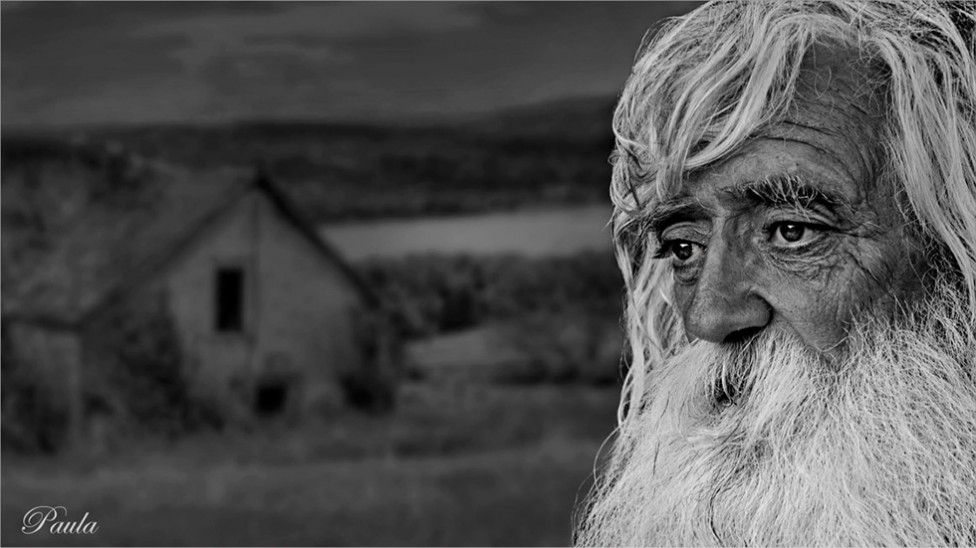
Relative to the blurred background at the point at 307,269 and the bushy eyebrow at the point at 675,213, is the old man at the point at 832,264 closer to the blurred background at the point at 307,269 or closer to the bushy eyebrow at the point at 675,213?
the bushy eyebrow at the point at 675,213

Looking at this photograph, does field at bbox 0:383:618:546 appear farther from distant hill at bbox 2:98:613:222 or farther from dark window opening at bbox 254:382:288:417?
distant hill at bbox 2:98:613:222

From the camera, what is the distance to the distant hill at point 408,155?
4855mm

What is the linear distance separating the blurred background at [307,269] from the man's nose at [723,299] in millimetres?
3267

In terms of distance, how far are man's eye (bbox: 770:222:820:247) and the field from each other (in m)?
3.41

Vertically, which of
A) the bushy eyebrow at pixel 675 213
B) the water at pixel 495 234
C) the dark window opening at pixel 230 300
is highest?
the bushy eyebrow at pixel 675 213

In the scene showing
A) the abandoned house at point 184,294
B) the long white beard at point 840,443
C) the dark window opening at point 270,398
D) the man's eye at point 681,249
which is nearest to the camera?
the long white beard at point 840,443

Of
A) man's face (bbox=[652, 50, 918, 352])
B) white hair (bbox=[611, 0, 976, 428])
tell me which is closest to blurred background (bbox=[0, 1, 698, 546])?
white hair (bbox=[611, 0, 976, 428])

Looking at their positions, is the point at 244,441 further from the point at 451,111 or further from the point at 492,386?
the point at 451,111

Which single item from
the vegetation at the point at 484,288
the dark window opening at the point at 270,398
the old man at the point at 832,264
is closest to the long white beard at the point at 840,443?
the old man at the point at 832,264

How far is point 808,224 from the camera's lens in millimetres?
1540

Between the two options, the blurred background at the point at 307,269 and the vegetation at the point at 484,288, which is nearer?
the blurred background at the point at 307,269

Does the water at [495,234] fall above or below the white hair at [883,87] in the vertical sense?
below

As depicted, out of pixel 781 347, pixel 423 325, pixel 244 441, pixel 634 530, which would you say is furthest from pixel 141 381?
pixel 781 347

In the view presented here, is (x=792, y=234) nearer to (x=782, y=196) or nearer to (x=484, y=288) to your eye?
(x=782, y=196)
